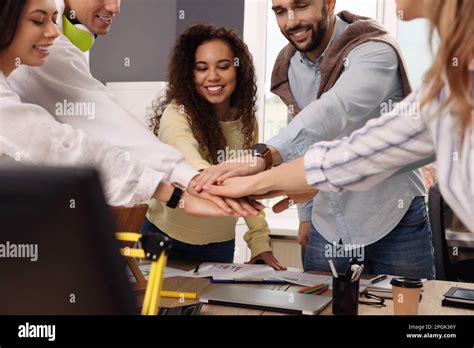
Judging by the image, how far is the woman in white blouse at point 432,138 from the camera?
0.75 m

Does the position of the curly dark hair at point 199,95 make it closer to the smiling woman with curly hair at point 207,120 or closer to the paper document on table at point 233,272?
the smiling woman with curly hair at point 207,120

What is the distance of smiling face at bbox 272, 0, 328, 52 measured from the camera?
1.75 m

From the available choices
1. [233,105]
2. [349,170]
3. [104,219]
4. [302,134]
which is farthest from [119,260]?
[233,105]

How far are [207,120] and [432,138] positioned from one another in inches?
39.9

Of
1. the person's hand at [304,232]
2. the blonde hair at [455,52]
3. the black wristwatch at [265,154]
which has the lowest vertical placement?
the person's hand at [304,232]

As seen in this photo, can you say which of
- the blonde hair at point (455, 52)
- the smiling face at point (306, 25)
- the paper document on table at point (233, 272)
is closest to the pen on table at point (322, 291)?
the paper document on table at point (233, 272)

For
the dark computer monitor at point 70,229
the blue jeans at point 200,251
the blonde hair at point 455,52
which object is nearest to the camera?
the dark computer monitor at point 70,229

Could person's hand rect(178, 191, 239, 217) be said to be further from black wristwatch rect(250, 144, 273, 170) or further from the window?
the window

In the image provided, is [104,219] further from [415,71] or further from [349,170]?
[415,71]

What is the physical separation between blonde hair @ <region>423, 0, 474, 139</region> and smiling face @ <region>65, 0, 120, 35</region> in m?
1.28

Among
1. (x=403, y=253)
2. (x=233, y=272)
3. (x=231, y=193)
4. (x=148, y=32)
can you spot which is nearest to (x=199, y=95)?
(x=148, y=32)

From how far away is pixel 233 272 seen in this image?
55.5 inches

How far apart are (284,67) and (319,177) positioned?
83cm

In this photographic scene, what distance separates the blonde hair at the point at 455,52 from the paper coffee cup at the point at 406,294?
0.39 m
